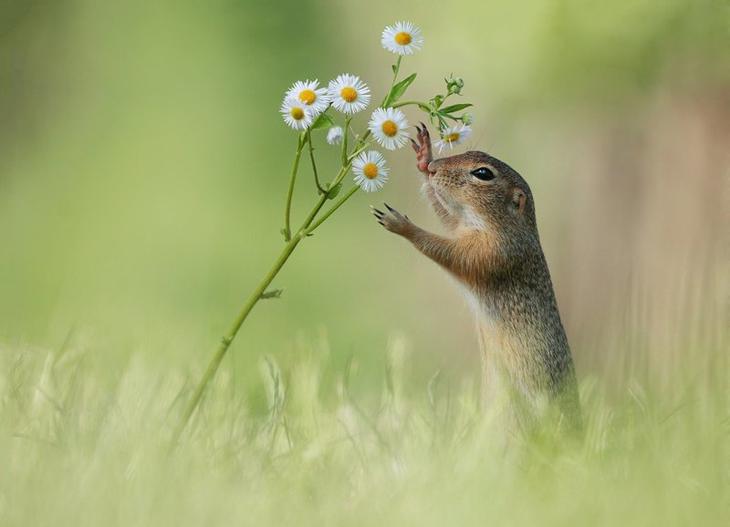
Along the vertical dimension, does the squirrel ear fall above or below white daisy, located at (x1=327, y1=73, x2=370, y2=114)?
above

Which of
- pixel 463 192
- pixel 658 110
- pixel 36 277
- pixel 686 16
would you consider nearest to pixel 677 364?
pixel 463 192

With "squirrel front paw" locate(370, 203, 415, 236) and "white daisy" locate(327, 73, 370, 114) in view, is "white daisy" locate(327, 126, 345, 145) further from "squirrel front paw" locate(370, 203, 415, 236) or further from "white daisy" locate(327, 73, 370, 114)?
"squirrel front paw" locate(370, 203, 415, 236)

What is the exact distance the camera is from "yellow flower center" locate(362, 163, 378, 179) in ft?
8.80

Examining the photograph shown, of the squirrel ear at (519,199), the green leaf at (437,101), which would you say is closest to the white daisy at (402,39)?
the green leaf at (437,101)

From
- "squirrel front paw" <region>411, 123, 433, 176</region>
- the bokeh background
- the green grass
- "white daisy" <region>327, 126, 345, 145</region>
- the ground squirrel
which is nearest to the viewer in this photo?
the green grass

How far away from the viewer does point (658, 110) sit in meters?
6.76

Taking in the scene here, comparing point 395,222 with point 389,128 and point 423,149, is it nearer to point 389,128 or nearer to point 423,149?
point 423,149

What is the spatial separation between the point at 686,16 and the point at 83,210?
4.94 metres

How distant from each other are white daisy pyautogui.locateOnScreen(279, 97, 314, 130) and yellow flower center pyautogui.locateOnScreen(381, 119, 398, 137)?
18cm

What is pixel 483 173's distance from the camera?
11.9 ft

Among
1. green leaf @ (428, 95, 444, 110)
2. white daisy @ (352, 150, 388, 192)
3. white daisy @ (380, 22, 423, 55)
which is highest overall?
white daisy @ (380, 22, 423, 55)

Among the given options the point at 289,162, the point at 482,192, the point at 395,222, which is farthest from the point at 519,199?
the point at 289,162

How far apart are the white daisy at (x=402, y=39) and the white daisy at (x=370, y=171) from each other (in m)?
0.26

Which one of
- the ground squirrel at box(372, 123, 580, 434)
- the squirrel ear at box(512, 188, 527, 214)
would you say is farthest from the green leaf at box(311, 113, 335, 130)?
the squirrel ear at box(512, 188, 527, 214)
